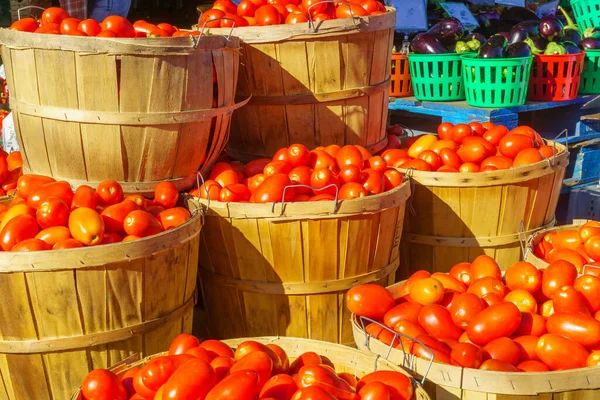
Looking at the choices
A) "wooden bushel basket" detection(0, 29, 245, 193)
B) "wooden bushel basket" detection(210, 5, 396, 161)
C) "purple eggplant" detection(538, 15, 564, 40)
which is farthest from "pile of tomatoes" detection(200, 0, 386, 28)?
"purple eggplant" detection(538, 15, 564, 40)

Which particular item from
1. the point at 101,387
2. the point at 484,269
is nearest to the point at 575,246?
the point at 484,269

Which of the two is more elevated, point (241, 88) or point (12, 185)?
point (241, 88)

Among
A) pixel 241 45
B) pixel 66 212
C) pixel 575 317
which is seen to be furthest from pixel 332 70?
pixel 575 317

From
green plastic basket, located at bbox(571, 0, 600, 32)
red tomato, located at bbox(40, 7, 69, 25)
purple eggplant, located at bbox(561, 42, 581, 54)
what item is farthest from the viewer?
green plastic basket, located at bbox(571, 0, 600, 32)

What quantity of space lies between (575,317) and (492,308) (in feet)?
0.95

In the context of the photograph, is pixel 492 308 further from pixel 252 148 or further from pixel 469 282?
pixel 252 148

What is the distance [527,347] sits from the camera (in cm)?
267

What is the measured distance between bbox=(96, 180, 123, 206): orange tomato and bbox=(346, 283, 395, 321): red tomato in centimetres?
114

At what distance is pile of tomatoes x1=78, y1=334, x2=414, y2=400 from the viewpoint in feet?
7.08

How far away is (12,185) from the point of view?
12.9 feet

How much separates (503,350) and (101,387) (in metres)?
1.34

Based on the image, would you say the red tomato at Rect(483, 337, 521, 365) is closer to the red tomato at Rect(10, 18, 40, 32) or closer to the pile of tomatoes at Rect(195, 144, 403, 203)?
the pile of tomatoes at Rect(195, 144, 403, 203)

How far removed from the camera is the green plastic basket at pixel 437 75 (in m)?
5.72

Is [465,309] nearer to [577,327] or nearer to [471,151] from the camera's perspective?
[577,327]
